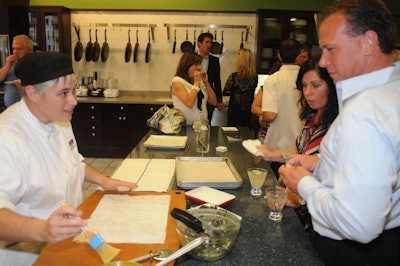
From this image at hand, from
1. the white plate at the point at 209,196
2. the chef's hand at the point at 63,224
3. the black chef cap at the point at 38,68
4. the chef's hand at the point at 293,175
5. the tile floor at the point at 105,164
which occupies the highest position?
the black chef cap at the point at 38,68

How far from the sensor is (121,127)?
16.9ft

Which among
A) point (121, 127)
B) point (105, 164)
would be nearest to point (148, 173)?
point (105, 164)

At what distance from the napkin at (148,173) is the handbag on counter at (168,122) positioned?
29.5 inches

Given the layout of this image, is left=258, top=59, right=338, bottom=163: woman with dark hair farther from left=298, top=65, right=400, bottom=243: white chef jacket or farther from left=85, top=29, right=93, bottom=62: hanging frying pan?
left=85, top=29, right=93, bottom=62: hanging frying pan

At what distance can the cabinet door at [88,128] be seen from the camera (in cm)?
511

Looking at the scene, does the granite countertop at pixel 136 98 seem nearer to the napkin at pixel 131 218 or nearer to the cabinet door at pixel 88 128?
the cabinet door at pixel 88 128

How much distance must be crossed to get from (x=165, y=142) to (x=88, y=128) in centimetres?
306

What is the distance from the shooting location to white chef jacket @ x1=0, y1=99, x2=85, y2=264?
1.19 metres

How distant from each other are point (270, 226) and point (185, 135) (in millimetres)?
1548

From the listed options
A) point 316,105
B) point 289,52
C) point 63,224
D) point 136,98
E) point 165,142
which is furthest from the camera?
point 136,98

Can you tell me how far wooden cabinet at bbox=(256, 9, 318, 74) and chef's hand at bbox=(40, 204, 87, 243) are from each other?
180 inches

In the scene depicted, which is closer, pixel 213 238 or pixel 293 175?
pixel 213 238

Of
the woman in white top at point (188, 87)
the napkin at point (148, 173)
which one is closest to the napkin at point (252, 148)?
the napkin at point (148, 173)

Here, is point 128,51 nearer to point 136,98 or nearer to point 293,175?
point 136,98
